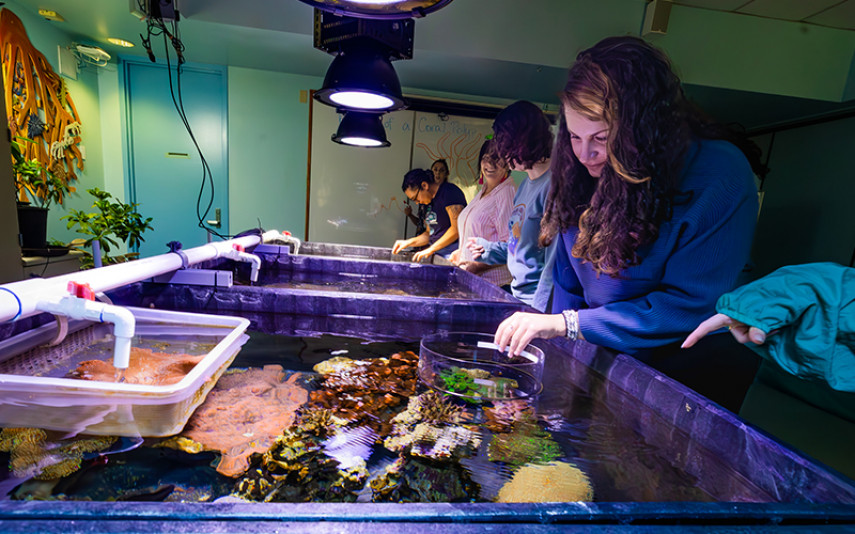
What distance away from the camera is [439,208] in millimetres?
2926

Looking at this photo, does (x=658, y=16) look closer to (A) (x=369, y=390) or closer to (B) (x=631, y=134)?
(B) (x=631, y=134)

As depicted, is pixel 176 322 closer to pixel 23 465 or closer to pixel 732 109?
pixel 23 465

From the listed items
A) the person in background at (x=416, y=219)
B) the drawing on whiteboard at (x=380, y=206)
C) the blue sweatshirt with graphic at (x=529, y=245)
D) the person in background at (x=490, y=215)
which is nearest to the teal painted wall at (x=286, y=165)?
the drawing on whiteboard at (x=380, y=206)

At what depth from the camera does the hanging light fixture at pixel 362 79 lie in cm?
156

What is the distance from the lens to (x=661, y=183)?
0.86m

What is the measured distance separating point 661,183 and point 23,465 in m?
1.22

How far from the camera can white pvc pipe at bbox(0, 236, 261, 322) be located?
25.1 inches

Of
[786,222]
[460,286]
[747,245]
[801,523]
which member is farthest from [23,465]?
[786,222]

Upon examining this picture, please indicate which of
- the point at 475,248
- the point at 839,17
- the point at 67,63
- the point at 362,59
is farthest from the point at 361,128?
the point at 839,17

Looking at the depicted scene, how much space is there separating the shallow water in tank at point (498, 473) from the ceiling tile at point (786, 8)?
133 inches

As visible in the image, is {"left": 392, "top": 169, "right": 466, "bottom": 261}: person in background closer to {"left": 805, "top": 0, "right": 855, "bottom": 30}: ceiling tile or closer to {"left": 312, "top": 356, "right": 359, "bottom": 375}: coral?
{"left": 312, "top": 356, "right": 359, "bottom": 375}: coral

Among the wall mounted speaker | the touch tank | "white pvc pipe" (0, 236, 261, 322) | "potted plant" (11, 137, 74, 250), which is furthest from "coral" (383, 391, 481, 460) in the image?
the wall mounted speaker

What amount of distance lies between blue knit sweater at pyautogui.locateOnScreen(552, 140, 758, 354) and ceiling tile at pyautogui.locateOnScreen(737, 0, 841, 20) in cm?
276

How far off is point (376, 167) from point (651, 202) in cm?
354
